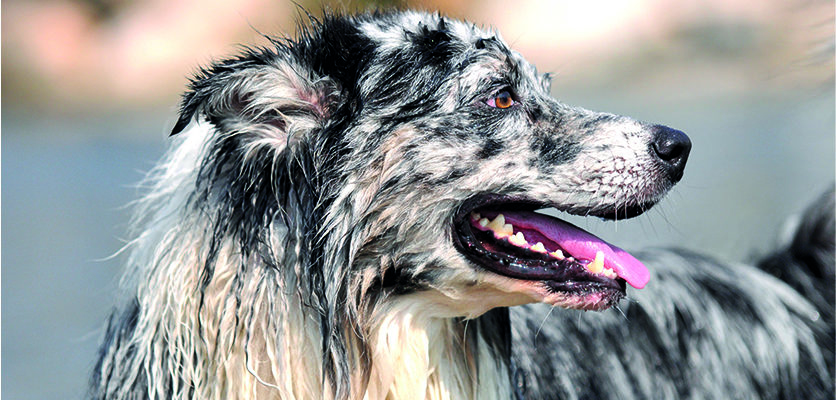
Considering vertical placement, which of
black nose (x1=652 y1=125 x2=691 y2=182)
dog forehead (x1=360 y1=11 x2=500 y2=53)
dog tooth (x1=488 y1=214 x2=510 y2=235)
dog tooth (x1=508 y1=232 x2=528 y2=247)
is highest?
dog forehead (x1=360 y1=11 x2=500 y2=53)

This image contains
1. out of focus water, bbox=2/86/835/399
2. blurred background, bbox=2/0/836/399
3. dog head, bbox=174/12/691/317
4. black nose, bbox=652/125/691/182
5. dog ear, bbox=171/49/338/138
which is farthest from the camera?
blurred background, bbox=2/0/836/399

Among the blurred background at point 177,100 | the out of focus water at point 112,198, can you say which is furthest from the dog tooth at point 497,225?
the blurred background at point 177,100

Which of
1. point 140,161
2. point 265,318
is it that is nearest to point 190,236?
point 265,318

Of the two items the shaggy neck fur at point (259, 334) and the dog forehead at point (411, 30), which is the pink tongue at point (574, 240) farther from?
the dog forehead at point (411, 30)

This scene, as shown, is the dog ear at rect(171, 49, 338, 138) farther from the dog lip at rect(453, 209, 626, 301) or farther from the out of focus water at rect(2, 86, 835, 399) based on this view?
the out of focus water at rect(2, 86, 835, 399)

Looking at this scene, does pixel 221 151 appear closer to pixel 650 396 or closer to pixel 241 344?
pixel 241 344

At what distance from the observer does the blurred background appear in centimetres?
621

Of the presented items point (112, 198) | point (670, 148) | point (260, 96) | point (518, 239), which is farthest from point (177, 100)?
point (670, 148)

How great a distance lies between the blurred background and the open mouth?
1.86 metres

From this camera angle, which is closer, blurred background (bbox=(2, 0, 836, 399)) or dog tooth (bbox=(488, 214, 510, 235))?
dog tooth (bbox=(488, 214, 510, 235))

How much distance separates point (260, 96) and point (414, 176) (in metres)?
0.55

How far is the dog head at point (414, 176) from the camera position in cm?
262

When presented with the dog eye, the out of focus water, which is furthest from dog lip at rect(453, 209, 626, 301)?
the out of focus water

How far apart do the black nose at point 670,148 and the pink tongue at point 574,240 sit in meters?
0.33
